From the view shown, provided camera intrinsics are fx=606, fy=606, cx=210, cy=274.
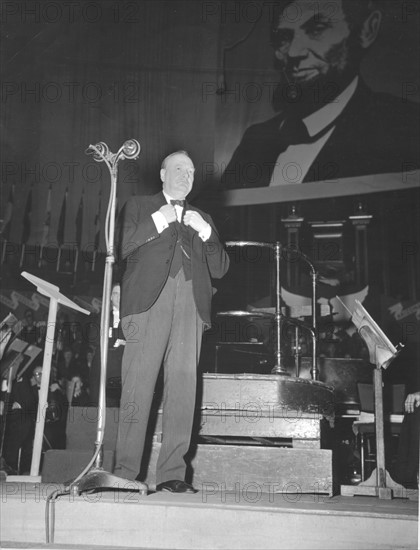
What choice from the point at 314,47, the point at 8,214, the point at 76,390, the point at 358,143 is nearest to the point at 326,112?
the point at 358,143

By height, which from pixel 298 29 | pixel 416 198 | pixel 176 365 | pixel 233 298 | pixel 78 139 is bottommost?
pixel 176 365

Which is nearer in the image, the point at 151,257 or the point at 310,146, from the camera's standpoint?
the point at 151,257

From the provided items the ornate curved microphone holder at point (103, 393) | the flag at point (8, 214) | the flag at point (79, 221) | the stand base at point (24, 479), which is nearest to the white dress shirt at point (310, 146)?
the flag at point (79, 221)

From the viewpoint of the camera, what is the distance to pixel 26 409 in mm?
6016

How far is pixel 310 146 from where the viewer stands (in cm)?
916

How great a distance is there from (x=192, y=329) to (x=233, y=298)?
6095 millimetres

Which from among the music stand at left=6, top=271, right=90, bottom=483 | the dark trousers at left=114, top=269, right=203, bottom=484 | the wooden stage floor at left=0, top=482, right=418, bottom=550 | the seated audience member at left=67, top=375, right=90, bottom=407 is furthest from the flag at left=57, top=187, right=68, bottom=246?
the wooden stage floor at left=0, top=482, right=418, bottom=550

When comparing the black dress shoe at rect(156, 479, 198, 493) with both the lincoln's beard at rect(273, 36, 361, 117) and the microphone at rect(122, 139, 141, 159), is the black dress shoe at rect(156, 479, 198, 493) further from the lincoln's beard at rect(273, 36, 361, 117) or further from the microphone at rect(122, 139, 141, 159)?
the lincoln's beard at rect(273, 36, 361, 117)

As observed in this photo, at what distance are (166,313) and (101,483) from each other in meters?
0.86

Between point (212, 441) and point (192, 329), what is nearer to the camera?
point (192, 329)

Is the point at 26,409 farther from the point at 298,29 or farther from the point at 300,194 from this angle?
the point at 298,29

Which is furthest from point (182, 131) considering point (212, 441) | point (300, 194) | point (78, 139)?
point (212, 441)

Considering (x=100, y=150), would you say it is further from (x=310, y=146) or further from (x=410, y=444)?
(x=310, y=146)

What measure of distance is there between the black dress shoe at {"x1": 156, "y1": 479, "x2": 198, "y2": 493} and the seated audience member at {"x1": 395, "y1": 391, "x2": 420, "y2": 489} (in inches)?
89.4
